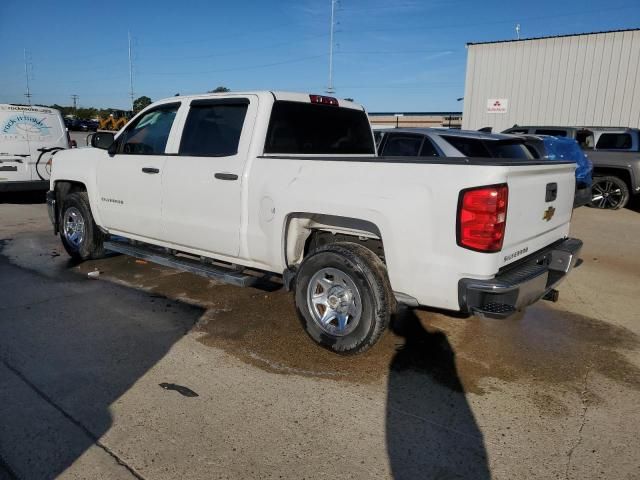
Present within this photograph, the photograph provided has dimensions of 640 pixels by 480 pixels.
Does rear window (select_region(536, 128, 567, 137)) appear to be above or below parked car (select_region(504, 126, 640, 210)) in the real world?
above

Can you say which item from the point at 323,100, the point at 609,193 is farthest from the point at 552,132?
the point at 323,100

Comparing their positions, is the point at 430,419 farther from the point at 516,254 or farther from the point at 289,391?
A: the point at 516,254

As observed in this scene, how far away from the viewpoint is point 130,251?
18.0ft

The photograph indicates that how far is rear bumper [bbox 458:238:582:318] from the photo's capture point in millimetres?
3191

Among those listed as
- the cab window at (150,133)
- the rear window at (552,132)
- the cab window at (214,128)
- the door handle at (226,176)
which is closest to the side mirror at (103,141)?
the cab window at (150,133)

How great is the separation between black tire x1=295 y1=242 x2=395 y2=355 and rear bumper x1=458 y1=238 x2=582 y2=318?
0.62 metres

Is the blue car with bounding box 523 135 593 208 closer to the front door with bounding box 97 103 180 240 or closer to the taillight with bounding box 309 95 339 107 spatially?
the taillight with bounding box 309 95 339 107

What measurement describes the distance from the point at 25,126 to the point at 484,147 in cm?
887

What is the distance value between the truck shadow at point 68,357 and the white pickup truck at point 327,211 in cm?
60

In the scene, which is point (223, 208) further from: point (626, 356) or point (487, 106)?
point (487, 106)

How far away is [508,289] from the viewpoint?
3205 millimetres

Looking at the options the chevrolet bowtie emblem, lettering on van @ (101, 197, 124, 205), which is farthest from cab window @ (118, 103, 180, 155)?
the chevrolet bowtie emblem

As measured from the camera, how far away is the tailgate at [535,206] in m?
3.30

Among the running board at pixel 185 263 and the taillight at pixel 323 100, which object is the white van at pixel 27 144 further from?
the taillight at pixel 323 100
